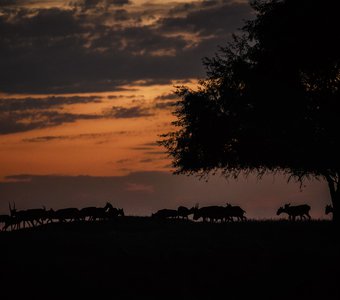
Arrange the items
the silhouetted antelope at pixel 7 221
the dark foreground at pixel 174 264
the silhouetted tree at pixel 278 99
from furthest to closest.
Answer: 1. the silhouetted antelope at pixel 7 221
2. the silhouetted tree at pixel 278 99
3. the dark foreground at pixel 174 264

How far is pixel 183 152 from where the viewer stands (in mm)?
47250

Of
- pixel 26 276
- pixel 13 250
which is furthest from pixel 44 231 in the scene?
pixel 26 276

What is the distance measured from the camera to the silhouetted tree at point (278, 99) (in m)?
40.1

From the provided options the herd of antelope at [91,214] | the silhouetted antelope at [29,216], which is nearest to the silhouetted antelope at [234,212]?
the herd of antelope at [91,214]

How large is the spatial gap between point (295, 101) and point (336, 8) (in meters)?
5.66

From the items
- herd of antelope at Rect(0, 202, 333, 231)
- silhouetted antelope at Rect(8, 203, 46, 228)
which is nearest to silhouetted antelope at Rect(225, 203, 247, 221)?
herd of antelope at Rect(0, 202, 333, 231)

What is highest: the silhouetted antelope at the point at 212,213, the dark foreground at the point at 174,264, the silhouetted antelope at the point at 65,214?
the silhouetted antelope at the point at 65,214

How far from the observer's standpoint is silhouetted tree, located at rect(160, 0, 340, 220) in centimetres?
4009

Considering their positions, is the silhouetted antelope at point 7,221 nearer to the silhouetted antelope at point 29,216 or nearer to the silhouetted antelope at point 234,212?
the silhouetted antelope at point 29,216

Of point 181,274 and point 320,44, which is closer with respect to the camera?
point 181,274

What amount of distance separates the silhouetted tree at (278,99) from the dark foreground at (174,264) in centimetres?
507

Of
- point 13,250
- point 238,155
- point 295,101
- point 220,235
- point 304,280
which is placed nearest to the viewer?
point 304,280

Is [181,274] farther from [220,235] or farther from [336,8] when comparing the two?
[336,8]

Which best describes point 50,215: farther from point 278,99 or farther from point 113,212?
point 278,99
